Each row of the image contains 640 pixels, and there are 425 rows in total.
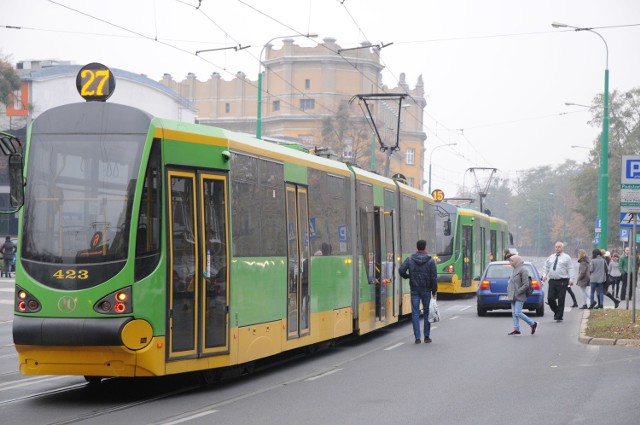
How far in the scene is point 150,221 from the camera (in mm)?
11109

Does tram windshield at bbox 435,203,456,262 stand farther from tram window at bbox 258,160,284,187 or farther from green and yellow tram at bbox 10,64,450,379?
green and yellow tram at bbox 10,64,450,379

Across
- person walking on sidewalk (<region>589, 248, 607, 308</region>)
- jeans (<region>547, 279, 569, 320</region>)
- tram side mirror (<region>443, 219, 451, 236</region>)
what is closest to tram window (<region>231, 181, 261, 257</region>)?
jeans (<region>547, 279, 569, 320</region>)

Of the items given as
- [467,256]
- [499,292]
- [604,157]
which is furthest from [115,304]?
[604,157]

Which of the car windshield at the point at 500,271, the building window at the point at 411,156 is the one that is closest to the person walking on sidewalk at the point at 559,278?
the car windshield at the point at 500,271

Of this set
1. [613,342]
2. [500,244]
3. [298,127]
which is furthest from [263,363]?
[298,127]

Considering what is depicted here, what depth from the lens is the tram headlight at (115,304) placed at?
35.3ft

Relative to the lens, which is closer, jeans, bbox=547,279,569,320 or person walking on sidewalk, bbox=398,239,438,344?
person walking on sidewalk, bbox=398,239,438,344

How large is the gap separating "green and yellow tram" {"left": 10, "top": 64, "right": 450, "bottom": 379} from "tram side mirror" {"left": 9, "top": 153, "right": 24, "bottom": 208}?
13 mm

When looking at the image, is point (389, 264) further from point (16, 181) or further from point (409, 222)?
point (16, 181)

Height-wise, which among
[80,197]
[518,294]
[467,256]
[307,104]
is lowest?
[518,294]

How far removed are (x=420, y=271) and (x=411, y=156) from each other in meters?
108

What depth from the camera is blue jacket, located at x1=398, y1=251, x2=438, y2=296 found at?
18312mm

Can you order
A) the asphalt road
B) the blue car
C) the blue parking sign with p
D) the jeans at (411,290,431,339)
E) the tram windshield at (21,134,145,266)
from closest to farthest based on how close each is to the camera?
the asphalt road → the tram windshield at (21,134,145,266) → the jeans at (411,290,431,339) → the blue parking sign with p → the blue car

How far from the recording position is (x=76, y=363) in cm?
1079
